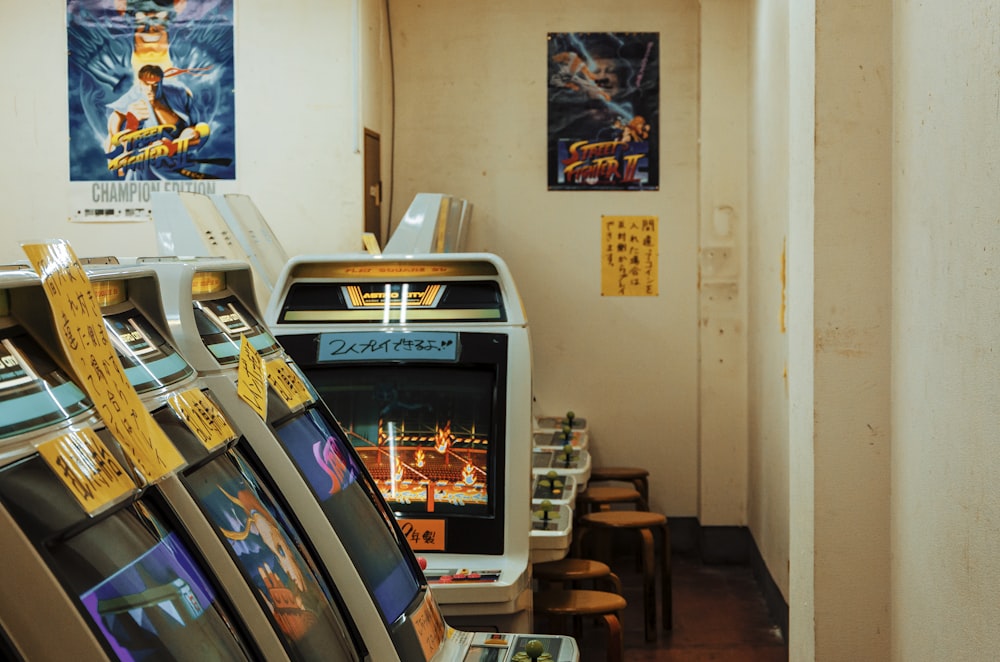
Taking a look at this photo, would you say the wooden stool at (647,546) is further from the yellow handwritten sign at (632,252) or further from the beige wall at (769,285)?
the yellow handwritten sign at (632,252)

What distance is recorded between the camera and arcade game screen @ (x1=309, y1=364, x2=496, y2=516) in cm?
325

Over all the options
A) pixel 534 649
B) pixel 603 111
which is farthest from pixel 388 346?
pixel 603 111

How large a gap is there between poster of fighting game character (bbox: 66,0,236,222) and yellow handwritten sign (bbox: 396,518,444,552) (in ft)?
9.88

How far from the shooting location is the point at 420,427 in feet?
11.0

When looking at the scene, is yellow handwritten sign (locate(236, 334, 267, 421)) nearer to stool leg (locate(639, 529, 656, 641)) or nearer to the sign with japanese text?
the sign with japanese text

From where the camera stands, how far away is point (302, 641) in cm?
145

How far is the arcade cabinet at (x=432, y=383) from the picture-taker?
3180 millimetres

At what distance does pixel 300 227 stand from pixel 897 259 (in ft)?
11.3

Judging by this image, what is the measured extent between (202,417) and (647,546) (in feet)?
12.8

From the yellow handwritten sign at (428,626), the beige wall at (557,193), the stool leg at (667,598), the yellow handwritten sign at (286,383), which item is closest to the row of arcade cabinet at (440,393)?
the yellow handwritten sign at (428,626)

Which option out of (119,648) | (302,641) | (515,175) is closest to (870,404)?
(302,641)

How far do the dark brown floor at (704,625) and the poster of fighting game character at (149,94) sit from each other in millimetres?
3002

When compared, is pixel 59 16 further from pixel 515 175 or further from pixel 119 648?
pixel 119 648

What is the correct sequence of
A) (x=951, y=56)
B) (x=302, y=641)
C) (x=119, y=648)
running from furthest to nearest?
(x=951, y=56) < (x=302, y=641) < (x=119, y=648)
